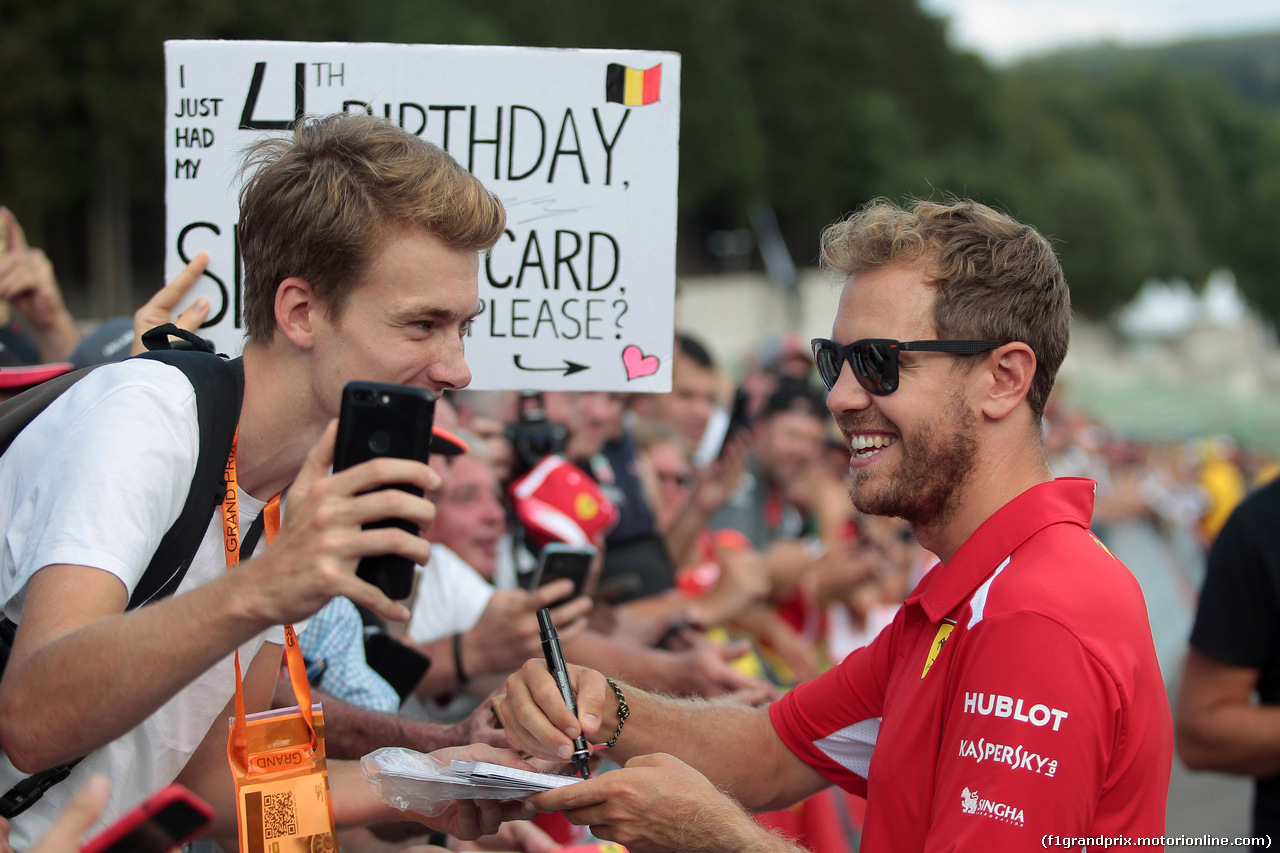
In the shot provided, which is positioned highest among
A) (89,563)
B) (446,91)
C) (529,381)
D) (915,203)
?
(446,91)

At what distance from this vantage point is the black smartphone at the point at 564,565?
363 centimetres

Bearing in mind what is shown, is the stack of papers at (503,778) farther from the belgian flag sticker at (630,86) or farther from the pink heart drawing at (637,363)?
the belgian flag sticker at (630,86)

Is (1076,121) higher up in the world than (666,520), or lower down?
higher up

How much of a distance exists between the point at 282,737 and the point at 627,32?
3739cm

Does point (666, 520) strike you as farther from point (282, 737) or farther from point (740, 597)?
point (282, 737)

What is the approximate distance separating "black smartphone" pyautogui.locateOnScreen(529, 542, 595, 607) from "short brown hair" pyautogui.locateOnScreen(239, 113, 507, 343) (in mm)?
1534

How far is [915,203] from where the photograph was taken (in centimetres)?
274

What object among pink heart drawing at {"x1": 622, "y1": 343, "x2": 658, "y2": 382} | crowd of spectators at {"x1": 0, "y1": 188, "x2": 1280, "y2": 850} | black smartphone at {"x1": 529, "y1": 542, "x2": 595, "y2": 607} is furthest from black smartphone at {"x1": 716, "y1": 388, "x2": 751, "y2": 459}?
pink heart drawing at {"x1": 622, "y1": 343, "x2": 658, "y2": 382}

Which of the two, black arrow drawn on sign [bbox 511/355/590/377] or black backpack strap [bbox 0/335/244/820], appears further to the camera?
black arrow drawn on sign [bbox 511/355/590/377]

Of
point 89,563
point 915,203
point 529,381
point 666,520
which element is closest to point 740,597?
point 666,520

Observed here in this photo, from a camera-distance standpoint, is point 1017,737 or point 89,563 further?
point 1017,737

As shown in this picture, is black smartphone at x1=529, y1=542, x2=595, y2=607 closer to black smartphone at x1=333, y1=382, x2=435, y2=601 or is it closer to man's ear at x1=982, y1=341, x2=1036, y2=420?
man's ear at x1=982, y1=341, x2=1036, y2=420

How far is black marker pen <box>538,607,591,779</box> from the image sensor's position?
2379 mm

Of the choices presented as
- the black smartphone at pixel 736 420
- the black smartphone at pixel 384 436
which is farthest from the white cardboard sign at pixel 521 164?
the black smartphone at pixel 736 420
